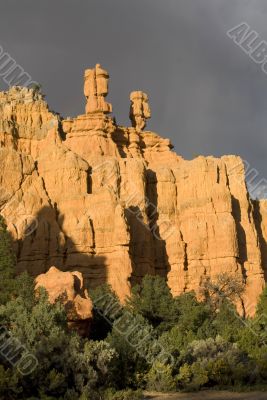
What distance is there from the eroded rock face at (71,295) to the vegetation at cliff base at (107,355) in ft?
3.03

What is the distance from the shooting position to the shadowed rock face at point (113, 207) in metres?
57.4

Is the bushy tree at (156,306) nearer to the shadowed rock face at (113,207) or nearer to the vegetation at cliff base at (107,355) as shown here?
the vegetation at cliff base at (107,355)

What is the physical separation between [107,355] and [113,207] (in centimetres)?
3238

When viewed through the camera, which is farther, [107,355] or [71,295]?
[71,295]

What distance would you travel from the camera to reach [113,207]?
59.5 m

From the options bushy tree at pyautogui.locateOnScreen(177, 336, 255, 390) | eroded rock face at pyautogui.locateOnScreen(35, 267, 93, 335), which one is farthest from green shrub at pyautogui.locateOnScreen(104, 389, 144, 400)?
eroded rock face at pyautogui.locateOnScreen(35, 267, 93, 335)

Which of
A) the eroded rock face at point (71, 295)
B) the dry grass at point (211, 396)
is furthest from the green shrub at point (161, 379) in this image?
the eroded rock face at point (71, 295)

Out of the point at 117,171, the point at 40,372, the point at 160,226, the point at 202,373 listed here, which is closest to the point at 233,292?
the point at 160,226

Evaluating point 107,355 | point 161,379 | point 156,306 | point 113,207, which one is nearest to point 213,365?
point 161,379

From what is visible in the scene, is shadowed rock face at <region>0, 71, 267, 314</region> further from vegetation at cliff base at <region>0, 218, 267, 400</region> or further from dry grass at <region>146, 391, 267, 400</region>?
dry grass at <region>146, 391, 267, 400</region>

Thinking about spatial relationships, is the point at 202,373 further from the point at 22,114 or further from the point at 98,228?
the point at 22,114

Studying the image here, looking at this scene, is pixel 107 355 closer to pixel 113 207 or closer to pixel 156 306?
pixel 156 306

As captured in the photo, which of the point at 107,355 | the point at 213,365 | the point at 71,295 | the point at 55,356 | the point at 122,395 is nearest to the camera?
the point at 122,395

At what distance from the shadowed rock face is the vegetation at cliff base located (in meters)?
14.2
